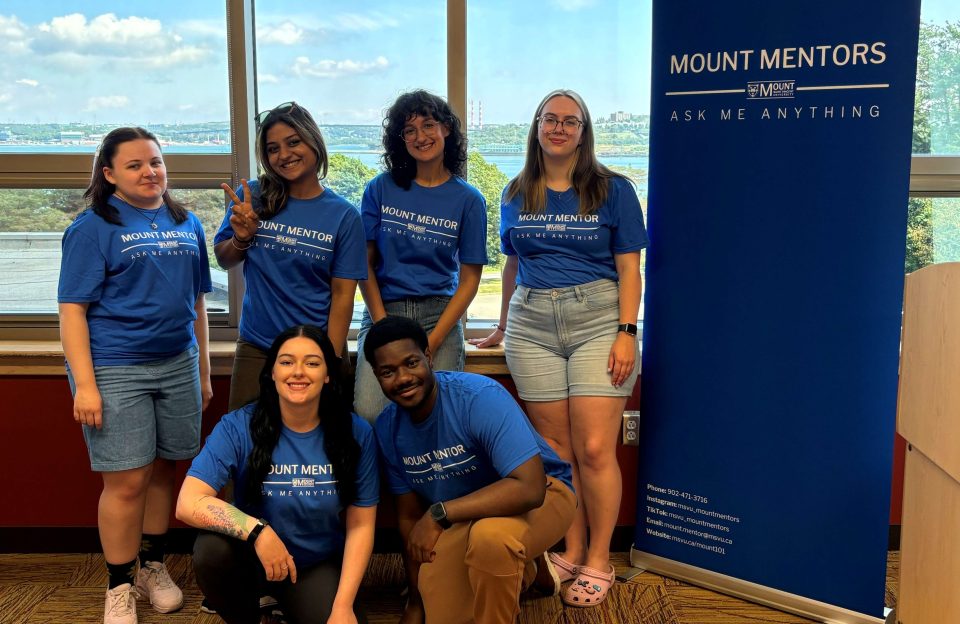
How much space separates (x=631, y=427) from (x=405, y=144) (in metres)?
1.25

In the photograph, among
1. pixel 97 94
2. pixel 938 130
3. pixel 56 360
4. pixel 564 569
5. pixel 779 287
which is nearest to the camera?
pixel 779 287

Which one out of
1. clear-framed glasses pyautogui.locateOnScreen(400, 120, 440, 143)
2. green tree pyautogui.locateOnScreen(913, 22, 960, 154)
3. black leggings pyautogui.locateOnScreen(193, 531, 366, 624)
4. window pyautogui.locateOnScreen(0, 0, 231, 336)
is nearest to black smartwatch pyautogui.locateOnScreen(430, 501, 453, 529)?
black leggings pyautogui.locateOnScreen(193, 531, 366, 624)

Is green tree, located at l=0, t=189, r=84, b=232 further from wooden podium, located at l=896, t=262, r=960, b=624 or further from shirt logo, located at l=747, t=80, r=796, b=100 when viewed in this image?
wooden podium, located at l=896, t=262, r=960, b=624

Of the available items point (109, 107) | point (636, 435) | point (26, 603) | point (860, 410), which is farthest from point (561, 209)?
point (26, 603)

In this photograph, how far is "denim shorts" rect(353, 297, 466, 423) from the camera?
247cm

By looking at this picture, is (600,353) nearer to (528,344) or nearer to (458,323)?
(528,344)

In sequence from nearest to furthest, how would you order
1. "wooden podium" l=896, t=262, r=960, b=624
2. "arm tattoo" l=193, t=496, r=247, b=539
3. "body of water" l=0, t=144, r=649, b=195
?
"wooden podium" l=896, t=262, r=960, b=624 → "arm tattoo" l=193, t=496, r=247, b=539 → "body of water" l=0, t=144, r=649, b=195

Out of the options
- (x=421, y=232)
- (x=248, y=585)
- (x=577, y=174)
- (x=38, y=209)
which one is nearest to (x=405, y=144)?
(x=421, y=232)

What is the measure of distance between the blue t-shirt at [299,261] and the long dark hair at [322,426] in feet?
0.73

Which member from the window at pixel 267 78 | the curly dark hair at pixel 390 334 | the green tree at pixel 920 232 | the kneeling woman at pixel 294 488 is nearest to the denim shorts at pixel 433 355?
the kneeling woman at pixel 294 488

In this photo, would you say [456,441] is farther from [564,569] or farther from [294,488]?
[564,569]

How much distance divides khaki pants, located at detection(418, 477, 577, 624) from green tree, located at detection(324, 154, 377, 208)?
60.2 inches

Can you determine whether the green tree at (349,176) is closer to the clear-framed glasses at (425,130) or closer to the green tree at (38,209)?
the clear-framed glasses at (425,130)

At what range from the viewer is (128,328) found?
232 cm
